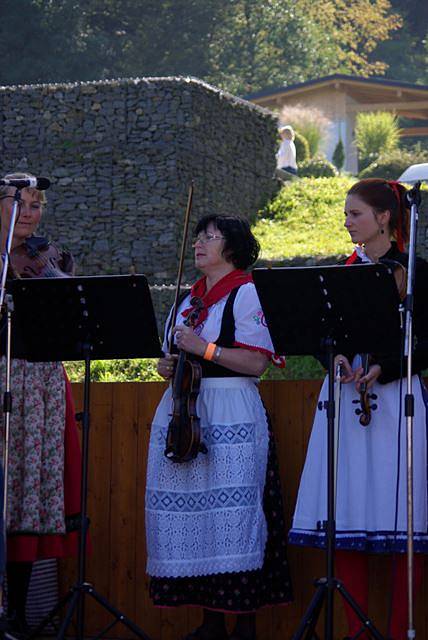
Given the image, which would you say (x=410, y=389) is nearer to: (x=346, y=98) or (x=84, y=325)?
(x=84, y=325)

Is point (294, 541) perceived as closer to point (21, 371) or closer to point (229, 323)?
point (229, 323)

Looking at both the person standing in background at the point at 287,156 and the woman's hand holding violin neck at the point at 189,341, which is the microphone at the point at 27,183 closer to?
the woman's hand holding violin neck at the point at 189,341

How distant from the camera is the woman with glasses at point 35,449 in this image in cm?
607

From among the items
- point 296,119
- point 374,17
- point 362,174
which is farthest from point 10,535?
point 374,17

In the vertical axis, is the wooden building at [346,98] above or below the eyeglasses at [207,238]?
above

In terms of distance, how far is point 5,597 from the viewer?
20.6ft

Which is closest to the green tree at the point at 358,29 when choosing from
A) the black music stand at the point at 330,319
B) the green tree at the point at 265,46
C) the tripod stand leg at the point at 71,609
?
the green tree at the point at 265,46

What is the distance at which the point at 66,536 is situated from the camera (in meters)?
6.20

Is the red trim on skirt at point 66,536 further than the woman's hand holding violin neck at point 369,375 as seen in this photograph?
Yes

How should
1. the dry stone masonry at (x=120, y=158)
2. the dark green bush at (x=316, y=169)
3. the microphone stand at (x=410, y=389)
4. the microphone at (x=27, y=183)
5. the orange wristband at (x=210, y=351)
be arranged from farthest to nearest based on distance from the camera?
1. the dark green bush at (x=316, y=169)
2. the dry stone masonry at (x=120, y=158)
3. the orange wristband at (x=210, y=351)
4. the microphone at (x=27, y=183)
5. the microphone stand at (x=410, y=389)

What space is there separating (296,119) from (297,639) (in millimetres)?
24210

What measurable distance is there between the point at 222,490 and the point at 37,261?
4.46 ft

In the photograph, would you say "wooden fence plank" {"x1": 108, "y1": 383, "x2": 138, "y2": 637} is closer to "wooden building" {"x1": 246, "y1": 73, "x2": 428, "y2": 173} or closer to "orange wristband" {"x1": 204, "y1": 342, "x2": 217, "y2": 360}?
"orange wristband" {"x1": 204, "y1": 342, "x2": 217, "y2": 360}

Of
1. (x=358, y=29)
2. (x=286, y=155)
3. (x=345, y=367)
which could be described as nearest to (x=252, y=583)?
(x=345, y=367)
